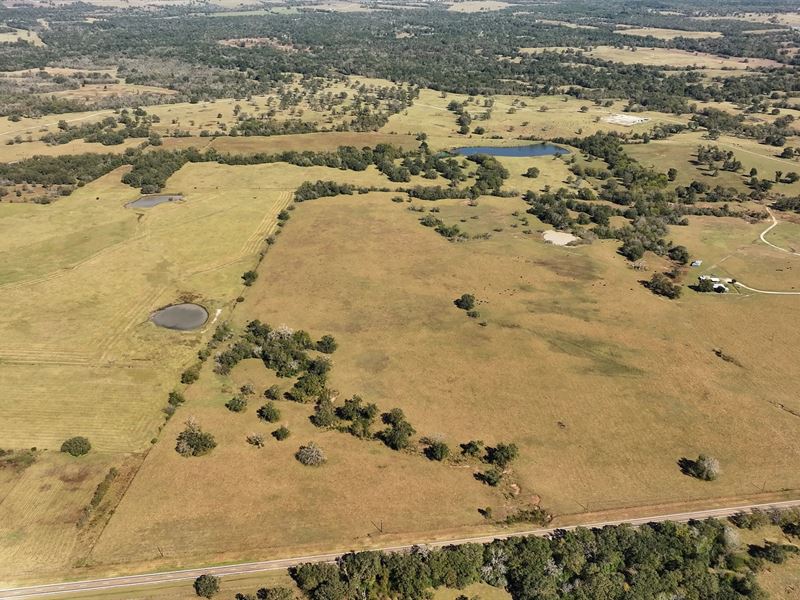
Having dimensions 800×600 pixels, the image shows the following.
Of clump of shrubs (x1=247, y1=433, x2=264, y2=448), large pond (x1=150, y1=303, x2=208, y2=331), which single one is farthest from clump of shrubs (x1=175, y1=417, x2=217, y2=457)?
large pond (x1=150, y1=303, x2=208, y2=331)

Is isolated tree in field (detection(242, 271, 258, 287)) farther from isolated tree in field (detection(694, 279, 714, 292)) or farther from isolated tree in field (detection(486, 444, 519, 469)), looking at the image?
isolated tree in field (detection(694, 279, 714, 292))

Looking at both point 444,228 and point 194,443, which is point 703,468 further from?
point 444,228

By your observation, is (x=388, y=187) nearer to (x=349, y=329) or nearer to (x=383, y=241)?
(x=383, y=241)

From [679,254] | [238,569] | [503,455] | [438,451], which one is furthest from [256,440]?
[679,254]

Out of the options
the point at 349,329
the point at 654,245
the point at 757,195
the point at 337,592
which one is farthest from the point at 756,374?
the point at 757,195

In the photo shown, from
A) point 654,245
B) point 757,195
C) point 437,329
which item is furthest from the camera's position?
point 757,195

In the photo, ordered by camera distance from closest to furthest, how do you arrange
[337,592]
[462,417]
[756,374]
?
[337,592] → [462,417] → [756,374]

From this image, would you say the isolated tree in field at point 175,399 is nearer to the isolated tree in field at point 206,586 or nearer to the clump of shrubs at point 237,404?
the clump of shrubs at point 237,404
